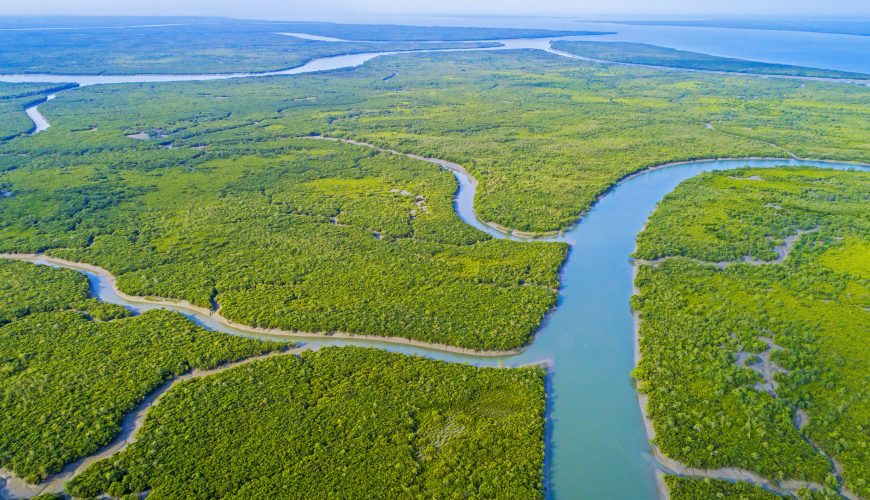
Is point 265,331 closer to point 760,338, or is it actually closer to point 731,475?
point 731,475

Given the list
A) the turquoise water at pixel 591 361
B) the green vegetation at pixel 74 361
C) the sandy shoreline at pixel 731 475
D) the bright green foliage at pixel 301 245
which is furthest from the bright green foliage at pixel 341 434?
the sandy shoreline at pixel 731 475

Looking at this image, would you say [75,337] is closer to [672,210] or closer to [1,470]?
[1,470]

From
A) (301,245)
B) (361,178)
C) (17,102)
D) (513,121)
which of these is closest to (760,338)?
(301,245)

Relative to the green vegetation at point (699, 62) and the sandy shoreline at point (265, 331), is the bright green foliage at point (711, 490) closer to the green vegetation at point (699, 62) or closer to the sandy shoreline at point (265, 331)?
the sandy shoreline at point (265, 331)

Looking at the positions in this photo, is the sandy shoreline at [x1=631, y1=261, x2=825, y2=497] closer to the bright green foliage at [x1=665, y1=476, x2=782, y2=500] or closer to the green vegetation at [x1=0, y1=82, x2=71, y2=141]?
the bright green foliage at [x1=665, y1=476, x2=782, y2=500]

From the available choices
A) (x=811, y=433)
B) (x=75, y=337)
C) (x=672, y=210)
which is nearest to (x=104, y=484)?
(x=75, y=337)

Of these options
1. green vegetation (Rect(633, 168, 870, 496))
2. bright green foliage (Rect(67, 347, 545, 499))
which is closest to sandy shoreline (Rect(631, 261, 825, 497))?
green vegetation (Rect(633, 168, 870, 496))
